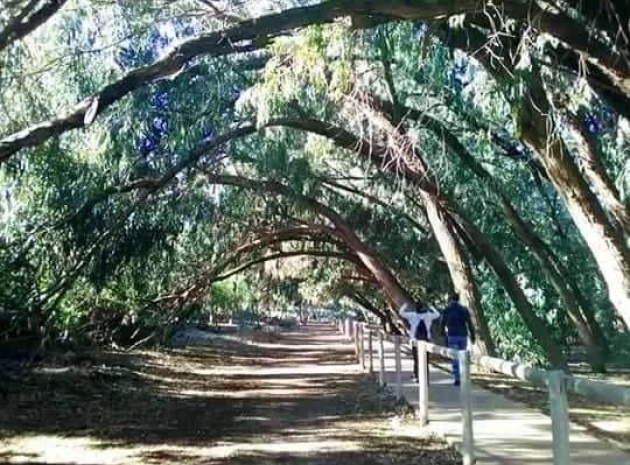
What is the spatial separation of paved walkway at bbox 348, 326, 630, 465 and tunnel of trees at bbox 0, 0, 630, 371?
188 centimetres

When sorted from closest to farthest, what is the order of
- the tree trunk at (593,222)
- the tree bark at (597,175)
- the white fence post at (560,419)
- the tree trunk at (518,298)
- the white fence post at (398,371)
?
the white fence post at (560,419) → the tree trunk at (593,222) → the tree bark at (597,175) → the white fence post at (398,371) → the tree trunk at (518,298)

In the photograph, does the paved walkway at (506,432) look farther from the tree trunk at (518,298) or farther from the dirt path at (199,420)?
the tree trunk at (518,298)

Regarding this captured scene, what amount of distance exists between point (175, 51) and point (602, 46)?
3.67 meters

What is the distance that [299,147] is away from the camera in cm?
1891

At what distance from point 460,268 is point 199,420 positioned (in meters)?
7.17

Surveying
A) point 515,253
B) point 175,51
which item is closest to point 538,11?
point 175,51

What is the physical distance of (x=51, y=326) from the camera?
16328 millimetres

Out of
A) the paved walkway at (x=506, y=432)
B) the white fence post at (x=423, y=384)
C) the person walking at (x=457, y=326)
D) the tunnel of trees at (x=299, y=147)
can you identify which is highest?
the tunnel of trees at (x=299, y=147)

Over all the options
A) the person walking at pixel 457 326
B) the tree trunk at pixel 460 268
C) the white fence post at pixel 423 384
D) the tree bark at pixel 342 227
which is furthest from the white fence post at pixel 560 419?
the tree bark at pixel 342 227

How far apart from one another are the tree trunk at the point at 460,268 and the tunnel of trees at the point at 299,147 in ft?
0.15

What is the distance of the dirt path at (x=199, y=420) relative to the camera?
10.7 m

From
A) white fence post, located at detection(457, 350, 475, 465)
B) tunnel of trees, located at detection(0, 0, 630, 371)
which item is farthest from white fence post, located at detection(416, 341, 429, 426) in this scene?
white fence post, located at detection(457, 350, 475, 465)

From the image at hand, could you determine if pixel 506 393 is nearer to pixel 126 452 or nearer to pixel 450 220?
pixel 450 220

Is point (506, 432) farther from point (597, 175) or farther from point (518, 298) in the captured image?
point (518, 298)
